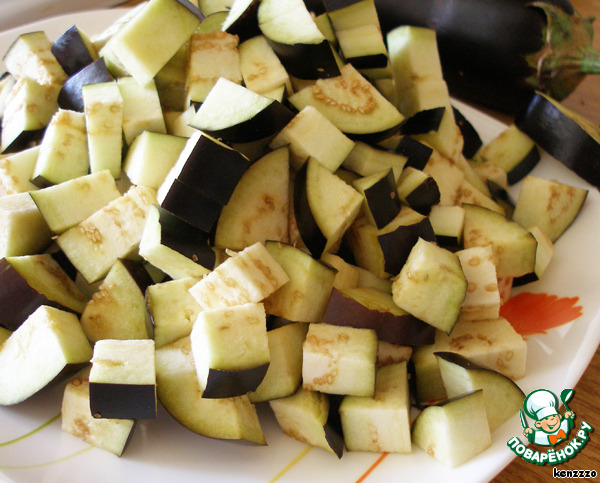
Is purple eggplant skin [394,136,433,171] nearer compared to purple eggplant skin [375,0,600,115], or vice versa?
purple eggplant skin [394,136,433,171]

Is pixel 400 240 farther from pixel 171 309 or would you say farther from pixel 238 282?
pixel 171 309

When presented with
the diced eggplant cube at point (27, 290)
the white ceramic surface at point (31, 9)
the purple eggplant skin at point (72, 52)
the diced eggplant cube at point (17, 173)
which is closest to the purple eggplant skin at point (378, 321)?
the diced eggplant cube at point (27, 290)

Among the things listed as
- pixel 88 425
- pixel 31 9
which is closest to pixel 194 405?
pixel 88 425

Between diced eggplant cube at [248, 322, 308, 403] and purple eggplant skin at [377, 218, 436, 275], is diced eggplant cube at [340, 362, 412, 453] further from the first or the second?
purple eggplant skin at [377, 218, 436, 275]

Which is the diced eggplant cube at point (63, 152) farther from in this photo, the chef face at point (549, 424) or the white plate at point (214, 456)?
the chef face at point (549, 424)

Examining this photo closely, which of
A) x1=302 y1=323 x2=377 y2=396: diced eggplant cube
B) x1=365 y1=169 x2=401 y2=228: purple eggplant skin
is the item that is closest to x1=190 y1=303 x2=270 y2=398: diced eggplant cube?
x1=302 y1=323 x2=377 y2=396: diced eggplant cube

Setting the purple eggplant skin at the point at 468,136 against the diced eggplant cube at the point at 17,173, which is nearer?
the diced eggplant cube at the point at 17,173
